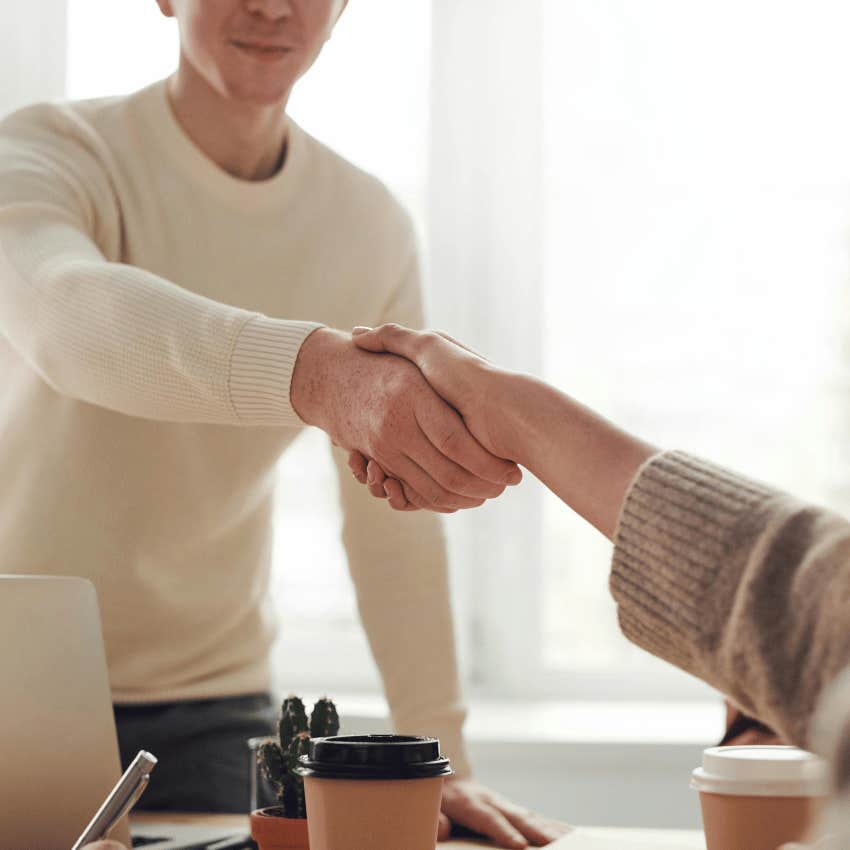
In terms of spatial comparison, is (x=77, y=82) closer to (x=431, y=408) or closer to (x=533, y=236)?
(x=533, y=236)

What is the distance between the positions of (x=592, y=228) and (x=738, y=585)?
2095 millimetres

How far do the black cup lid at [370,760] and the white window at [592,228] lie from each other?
6.10 ft

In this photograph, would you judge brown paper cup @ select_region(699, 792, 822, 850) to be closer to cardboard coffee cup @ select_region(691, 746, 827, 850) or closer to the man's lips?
cardboard coffee cup @ select_region(691, 746, 827, 850)

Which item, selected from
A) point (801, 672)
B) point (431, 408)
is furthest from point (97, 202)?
point (801, 672)

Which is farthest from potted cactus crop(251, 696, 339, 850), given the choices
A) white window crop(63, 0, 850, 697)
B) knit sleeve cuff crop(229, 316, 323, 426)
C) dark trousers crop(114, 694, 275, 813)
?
white window crop(63, 0, 850, 697)

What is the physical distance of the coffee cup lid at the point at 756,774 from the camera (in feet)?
2.89

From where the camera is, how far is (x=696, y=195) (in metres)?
2.68

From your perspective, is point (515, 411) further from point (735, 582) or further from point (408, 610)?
point (408, 610)

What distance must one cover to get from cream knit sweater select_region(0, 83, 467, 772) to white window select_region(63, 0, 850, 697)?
0.94 metres

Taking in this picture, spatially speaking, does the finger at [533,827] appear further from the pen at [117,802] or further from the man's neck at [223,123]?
the man's neck at [223,123]

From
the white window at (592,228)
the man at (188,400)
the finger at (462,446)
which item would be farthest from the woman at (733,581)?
the white window at (592,228)

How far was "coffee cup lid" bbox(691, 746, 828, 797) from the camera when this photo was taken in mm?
880

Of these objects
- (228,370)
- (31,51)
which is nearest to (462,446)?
(228,370)

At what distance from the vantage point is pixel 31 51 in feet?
8.95
